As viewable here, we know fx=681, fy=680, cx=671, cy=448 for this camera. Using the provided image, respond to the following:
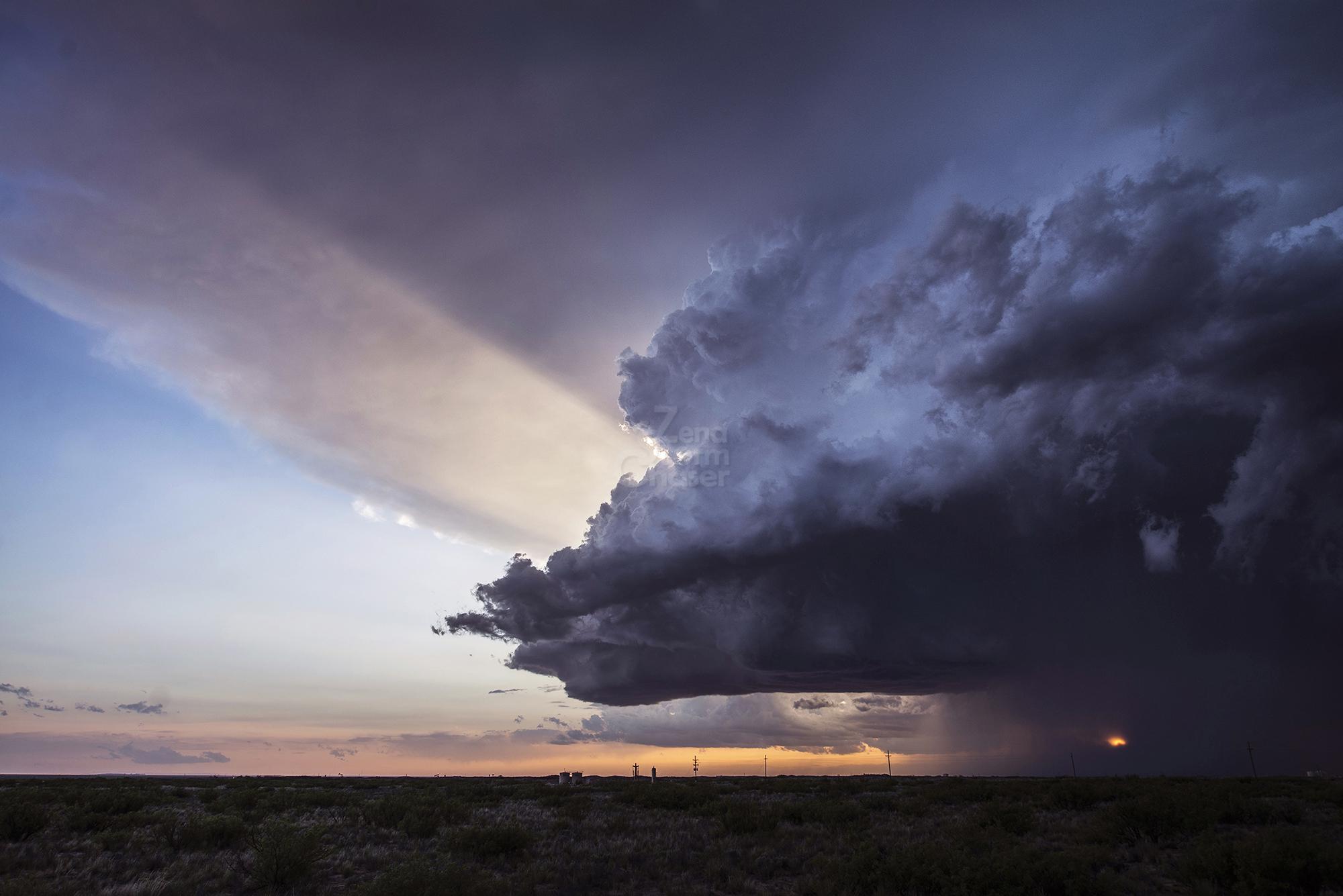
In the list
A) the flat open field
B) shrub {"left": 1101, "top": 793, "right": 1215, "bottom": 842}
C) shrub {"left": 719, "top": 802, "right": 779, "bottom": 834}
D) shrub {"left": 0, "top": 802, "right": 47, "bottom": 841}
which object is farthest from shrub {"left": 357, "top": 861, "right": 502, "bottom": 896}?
shrub {"left": 1101, "top": 793, "right": 1215, "bottom": 842}

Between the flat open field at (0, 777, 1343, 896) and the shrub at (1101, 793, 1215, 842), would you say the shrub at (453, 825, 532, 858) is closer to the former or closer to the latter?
the flat open field at (0, 777, 1343, 896)

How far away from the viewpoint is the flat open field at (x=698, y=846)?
18.2 metres

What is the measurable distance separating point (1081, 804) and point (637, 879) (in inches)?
989

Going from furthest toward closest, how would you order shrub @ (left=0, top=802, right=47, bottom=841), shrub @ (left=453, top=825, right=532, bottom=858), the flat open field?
1. shrub @ (left=0, top=802, right=47, bottom=841)
2. shrub @ (left=453, top=825, right=532, bottom=858)
3. the flat open field

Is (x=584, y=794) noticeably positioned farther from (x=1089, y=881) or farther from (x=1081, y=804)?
(x=1089, y=881)

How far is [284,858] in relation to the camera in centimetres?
1977

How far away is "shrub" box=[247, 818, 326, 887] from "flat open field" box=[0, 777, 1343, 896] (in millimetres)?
54

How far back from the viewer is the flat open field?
59.7 feet

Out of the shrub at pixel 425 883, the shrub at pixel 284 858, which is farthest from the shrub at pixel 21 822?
the shrub at pixel 425 883

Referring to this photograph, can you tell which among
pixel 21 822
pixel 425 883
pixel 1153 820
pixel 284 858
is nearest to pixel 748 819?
pixel 1153 820

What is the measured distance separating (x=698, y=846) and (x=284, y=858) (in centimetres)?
1375

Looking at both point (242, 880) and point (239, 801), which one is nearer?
point (242, 880)

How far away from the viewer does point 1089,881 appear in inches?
706

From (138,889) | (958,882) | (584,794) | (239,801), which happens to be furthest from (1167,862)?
(239,801)
